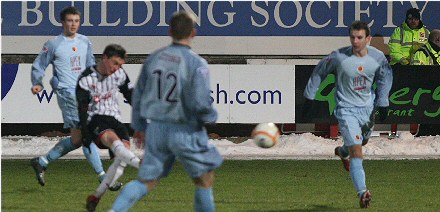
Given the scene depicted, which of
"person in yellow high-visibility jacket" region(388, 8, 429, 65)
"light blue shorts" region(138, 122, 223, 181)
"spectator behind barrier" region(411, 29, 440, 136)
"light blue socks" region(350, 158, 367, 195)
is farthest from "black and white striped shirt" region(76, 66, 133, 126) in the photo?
"person in yellow high-visibility jacket" region(388, 8, 429, 65)

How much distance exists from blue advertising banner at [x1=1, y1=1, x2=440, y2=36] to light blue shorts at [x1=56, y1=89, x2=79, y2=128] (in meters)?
9.14

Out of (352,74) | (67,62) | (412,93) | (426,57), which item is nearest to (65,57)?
(67,62)

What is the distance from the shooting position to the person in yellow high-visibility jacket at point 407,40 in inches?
850

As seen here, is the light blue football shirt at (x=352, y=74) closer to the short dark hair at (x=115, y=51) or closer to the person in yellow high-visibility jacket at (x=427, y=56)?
the short dark hair at (x=115, y=51)

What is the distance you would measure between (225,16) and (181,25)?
14.5 meters

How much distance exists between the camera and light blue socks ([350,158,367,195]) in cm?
1205

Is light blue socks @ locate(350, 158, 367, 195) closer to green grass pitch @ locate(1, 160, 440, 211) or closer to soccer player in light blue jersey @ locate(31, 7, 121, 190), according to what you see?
green grass pitch @ locate(1, 160, 440, 211)

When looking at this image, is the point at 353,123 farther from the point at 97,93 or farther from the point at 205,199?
the point at 205,199

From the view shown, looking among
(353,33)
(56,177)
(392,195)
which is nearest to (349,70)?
(353,33)

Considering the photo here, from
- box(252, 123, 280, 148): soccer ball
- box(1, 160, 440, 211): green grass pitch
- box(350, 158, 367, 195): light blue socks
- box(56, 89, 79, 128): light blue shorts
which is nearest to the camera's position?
box(252, 123, 280, 148): soccer ball

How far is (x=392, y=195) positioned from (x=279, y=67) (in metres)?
7.83

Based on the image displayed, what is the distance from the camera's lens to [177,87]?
8.90 meters

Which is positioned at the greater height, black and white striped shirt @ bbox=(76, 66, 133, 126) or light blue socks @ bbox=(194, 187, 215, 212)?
black and white striped shirt @ bbox=(76, 66, 133, 126)

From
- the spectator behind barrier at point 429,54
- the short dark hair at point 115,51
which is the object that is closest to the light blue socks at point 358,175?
the short dark hair at point 115,51
